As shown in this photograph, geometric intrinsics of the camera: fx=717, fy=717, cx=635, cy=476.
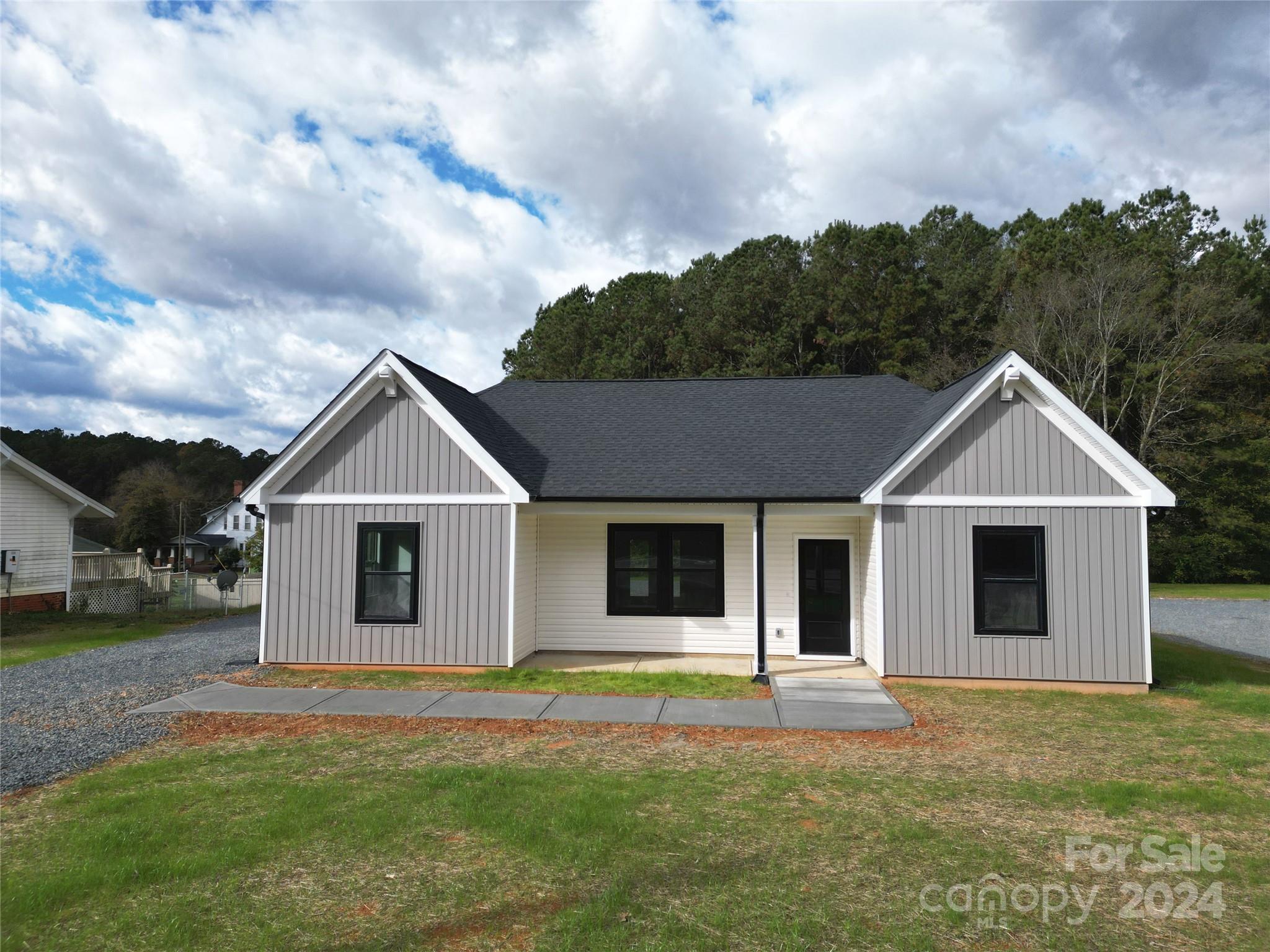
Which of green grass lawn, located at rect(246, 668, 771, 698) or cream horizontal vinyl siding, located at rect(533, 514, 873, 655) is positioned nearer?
green grass lawn, located at rect(246, 668, 771, 698)

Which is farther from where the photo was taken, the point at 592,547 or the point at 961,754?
the point at 592,547

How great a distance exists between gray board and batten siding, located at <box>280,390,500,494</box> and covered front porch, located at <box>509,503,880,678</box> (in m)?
1.40

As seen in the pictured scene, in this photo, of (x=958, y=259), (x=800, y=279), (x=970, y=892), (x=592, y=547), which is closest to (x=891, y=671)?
(x=592, y=547)

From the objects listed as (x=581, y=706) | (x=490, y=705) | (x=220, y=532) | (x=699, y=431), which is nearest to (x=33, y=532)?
(x=490, y=705)

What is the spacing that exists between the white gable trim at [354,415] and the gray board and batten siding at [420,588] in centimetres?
40

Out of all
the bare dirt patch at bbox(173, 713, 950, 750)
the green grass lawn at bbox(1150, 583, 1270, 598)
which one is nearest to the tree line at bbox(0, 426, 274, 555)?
the bare dirt patch at bbox(173, 713, 950, 750)

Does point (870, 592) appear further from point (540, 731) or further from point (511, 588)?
point (540, 731)

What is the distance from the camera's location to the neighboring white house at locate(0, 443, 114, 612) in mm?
18609

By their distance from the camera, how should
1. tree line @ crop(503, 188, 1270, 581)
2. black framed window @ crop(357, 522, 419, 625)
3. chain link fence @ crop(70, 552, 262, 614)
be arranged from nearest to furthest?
black framed window @ crop(357, 522, 419, 625)
chain link fence @ crop(70, 552, 262, 614)
tree line @ crop(503, 188, 1270, 581)

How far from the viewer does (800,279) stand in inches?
1382

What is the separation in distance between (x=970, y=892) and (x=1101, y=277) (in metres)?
30.6

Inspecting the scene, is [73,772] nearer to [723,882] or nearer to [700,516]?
[723,882]

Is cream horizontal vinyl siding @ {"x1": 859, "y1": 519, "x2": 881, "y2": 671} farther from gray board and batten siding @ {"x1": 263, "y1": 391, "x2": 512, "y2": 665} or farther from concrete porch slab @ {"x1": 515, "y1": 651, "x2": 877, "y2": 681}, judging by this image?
gray board and batten siding @ {"x1": 263, "y1": 391, "x2": 512, "y2": 665}

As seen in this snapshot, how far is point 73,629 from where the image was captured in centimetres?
1680
